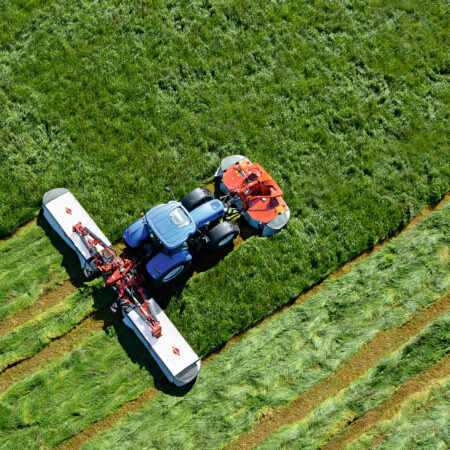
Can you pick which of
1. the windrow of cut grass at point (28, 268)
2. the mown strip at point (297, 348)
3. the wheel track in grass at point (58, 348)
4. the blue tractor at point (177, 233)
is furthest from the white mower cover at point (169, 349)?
the windrow of cut grass at point (28, 268)

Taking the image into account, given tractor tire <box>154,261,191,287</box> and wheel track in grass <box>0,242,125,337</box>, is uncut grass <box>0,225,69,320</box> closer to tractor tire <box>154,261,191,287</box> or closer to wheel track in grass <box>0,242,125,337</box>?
wheel track in grass <box>0,242,125,337</box>

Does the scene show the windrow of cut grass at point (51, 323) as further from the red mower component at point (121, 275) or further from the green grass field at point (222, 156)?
the red mower component at point (121, 275)

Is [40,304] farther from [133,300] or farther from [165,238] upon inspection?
[165,238]

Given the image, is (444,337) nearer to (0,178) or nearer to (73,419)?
(73,419)

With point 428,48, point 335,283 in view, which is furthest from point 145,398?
point 428,48

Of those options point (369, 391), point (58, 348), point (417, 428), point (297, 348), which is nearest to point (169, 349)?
point (58, 348)

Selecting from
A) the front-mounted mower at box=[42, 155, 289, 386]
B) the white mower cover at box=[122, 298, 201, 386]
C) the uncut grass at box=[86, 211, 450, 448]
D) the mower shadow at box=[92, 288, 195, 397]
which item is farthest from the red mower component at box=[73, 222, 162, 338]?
the uncut grass at box=[86, 211, 450, 448]
